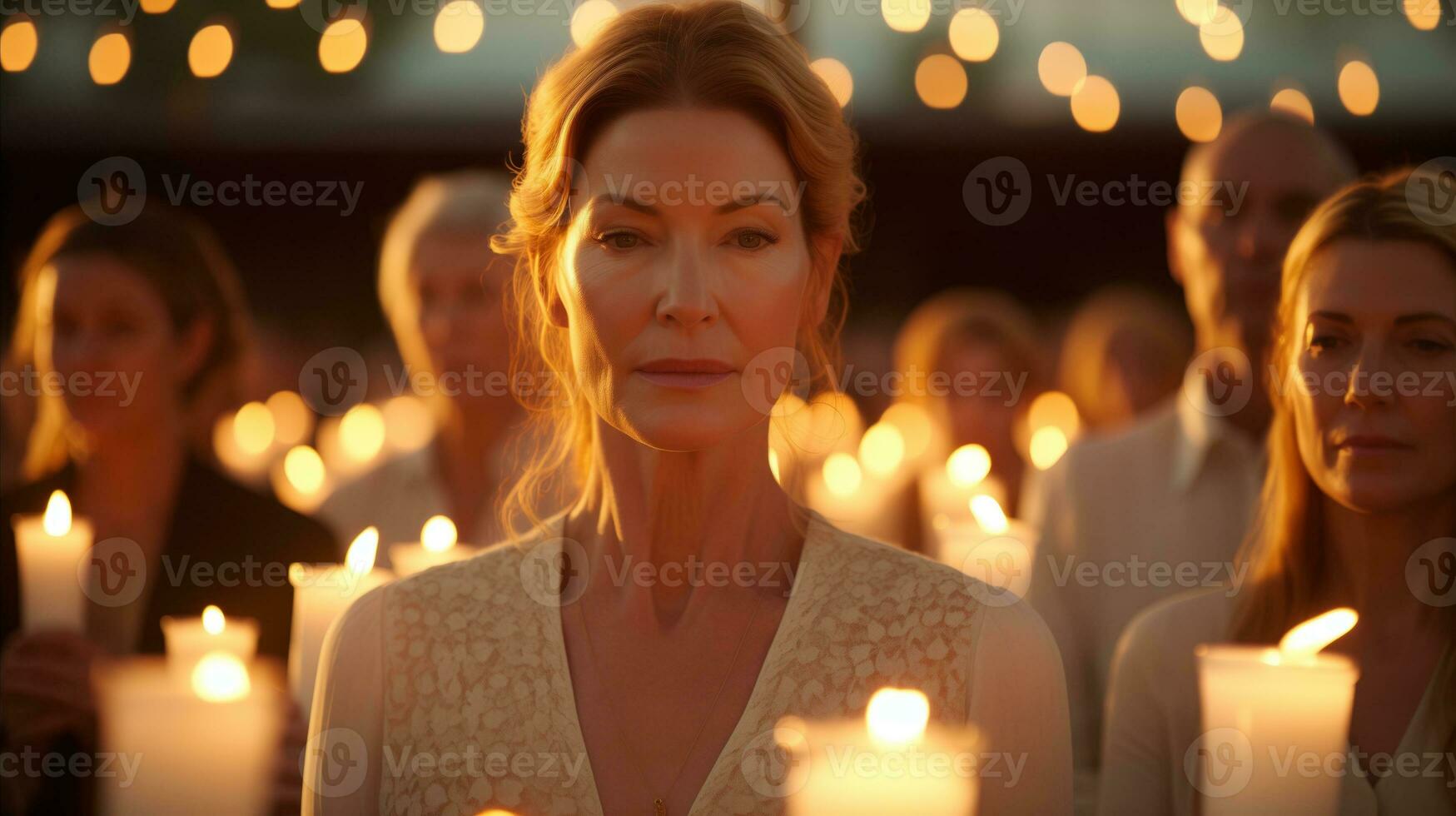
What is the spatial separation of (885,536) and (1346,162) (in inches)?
75.5

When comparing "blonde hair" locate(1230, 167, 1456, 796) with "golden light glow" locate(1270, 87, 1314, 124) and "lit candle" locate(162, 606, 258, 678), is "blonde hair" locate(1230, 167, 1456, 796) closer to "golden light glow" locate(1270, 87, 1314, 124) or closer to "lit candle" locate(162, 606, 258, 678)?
"golden light glow" locate(1270, 87, 1314, 124)

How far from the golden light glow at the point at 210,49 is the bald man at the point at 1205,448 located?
2834 mm

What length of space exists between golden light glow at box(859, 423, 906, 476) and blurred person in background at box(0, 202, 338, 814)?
258 centimetres

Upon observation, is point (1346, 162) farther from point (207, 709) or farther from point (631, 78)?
point (207, 709)

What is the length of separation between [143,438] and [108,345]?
24 centimetres

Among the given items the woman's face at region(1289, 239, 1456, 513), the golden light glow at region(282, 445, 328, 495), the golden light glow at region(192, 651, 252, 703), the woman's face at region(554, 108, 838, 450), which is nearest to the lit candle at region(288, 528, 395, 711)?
the golden light glow at region(192, 651, 252, 703)

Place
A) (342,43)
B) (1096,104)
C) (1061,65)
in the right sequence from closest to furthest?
(342,43)
(1061,65)
(1096,104)

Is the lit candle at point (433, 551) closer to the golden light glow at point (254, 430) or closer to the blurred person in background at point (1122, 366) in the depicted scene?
the blurred person in background at point (1122, 366)

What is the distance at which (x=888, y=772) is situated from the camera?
1.28 meters

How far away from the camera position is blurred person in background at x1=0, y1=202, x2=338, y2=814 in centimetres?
321

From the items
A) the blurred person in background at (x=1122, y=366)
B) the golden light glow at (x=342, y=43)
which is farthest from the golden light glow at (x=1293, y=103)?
the golden light glow at (x=342, y=43)

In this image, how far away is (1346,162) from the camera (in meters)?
3.51

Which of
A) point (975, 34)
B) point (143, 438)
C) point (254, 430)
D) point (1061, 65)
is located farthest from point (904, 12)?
point (254, 430)

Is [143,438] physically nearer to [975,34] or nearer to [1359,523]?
[1359,523]
